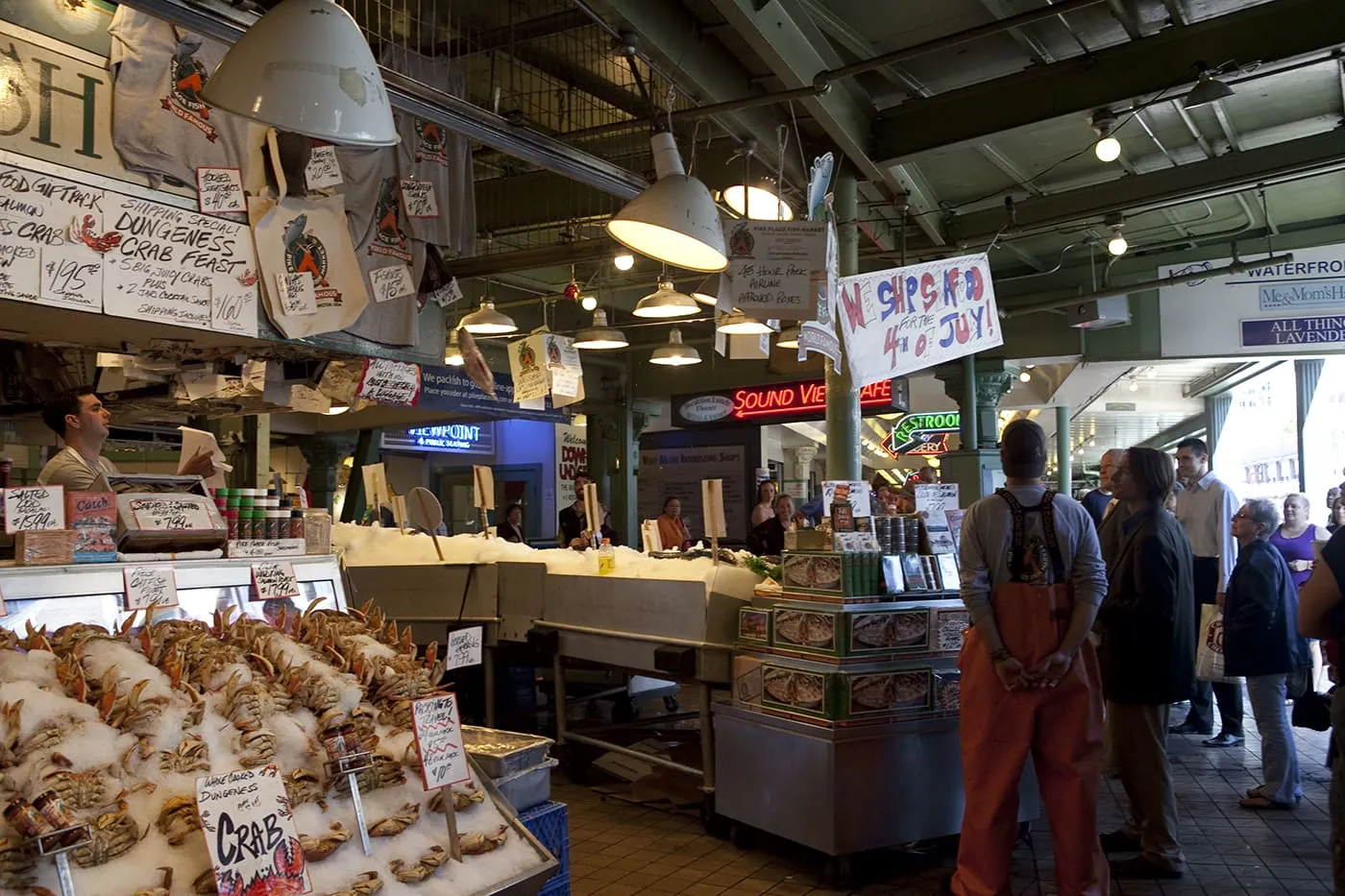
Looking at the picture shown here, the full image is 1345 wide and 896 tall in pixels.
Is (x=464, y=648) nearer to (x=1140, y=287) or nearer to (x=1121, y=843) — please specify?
(x=1121, y=843)

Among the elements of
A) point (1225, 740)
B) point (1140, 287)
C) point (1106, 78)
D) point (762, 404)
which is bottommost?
point (1225, 740)

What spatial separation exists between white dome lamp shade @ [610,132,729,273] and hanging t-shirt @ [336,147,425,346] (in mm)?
1709

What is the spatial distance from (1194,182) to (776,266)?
5.15 metres

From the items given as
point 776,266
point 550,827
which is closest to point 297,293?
point 776,266

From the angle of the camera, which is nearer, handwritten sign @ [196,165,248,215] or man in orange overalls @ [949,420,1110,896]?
man in orange overalls @ [949,420,1110,896]

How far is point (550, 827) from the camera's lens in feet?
9.53

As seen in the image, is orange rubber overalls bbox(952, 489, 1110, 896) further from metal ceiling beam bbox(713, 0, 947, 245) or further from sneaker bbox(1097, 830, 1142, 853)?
metal ceiling beam bbox(713, 0, 947, 245)

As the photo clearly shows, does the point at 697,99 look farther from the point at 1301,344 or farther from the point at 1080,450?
the point at 1080,450

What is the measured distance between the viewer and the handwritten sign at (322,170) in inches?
182

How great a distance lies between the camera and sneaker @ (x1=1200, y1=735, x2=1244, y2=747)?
704 centimetres

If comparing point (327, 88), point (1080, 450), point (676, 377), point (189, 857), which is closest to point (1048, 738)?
point (189, 857)

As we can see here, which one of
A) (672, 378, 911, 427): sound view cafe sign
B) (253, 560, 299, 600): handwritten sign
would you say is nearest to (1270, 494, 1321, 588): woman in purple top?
(672, 378, 911, 427): sound view cafe sign

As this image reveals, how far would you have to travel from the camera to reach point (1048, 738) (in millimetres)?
3791

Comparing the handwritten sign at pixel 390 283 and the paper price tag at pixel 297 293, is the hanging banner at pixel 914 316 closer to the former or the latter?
the handwritten sign at pixel 390 283
